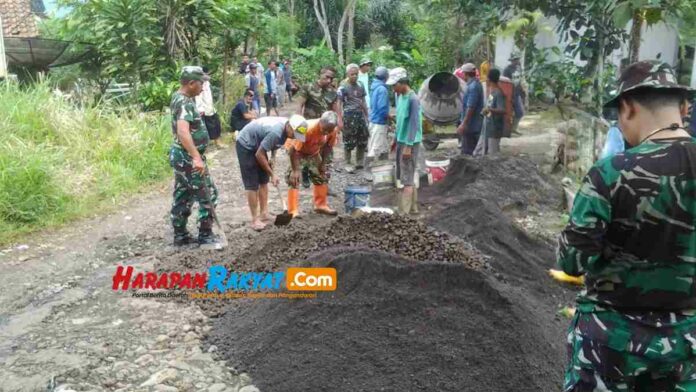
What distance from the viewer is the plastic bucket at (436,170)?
8711 millimetres

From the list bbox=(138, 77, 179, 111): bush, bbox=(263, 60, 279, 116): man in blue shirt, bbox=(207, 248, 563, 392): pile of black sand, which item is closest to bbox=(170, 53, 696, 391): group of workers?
bbox=(207, 248, 563, 392): pile of black sand

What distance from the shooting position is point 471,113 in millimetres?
9078

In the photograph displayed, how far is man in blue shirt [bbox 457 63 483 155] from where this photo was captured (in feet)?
29.3

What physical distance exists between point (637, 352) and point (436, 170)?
6809mm

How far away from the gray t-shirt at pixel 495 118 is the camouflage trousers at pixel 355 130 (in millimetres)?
1955

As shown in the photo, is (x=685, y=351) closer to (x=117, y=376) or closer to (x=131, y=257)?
(x=117, y=376)

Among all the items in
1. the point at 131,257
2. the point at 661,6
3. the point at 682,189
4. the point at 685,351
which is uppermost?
the point at 661,6

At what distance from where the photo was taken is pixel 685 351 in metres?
2.04

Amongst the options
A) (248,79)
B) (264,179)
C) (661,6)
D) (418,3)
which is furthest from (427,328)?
(418,3)

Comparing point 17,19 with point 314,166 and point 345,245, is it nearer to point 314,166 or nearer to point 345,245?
point 314,166

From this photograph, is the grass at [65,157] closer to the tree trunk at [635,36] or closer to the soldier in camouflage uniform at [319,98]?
the soldier in camouflage uniform at [319,98]

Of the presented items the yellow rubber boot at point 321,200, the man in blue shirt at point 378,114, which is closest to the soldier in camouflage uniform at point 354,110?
the man in blue shirt at point 378,114

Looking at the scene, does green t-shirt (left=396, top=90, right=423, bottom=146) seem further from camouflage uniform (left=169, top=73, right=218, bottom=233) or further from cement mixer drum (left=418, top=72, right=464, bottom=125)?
cement mixer drum (left=418, top=72, right=464, bottom=125)

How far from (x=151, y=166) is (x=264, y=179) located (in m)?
3.35
